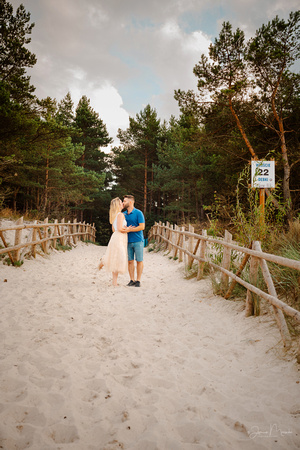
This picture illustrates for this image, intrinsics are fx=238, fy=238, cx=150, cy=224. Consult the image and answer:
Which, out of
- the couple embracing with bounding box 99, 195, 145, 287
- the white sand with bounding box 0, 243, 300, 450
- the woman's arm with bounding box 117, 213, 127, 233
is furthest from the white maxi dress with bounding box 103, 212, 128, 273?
the white sand with bounding box 0, 243, 300, 450

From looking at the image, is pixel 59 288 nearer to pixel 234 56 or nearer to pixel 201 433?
pixel 201 433

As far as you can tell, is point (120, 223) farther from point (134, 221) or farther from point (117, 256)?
point (117, 256)

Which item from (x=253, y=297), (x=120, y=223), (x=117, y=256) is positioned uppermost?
(x=120, y=223)

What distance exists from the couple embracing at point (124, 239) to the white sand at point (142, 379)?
1.16m

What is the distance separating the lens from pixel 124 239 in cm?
505

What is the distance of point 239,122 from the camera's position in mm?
10031

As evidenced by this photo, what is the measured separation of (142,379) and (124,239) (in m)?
3.18

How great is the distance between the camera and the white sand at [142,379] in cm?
150

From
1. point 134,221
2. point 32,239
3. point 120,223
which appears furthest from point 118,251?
point 32,239

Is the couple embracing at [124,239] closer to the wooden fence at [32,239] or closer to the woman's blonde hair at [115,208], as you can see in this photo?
the woman's blonde hair at [115,208]

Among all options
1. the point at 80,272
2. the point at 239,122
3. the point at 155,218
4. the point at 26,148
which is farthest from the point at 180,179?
Answer: the point at 80,272

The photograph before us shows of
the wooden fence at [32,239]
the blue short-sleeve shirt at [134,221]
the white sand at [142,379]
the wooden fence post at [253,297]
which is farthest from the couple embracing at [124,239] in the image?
the wooden fence at [32,239]

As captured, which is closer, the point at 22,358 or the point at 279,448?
the point at 279,448

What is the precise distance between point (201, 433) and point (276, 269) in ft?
8.04
